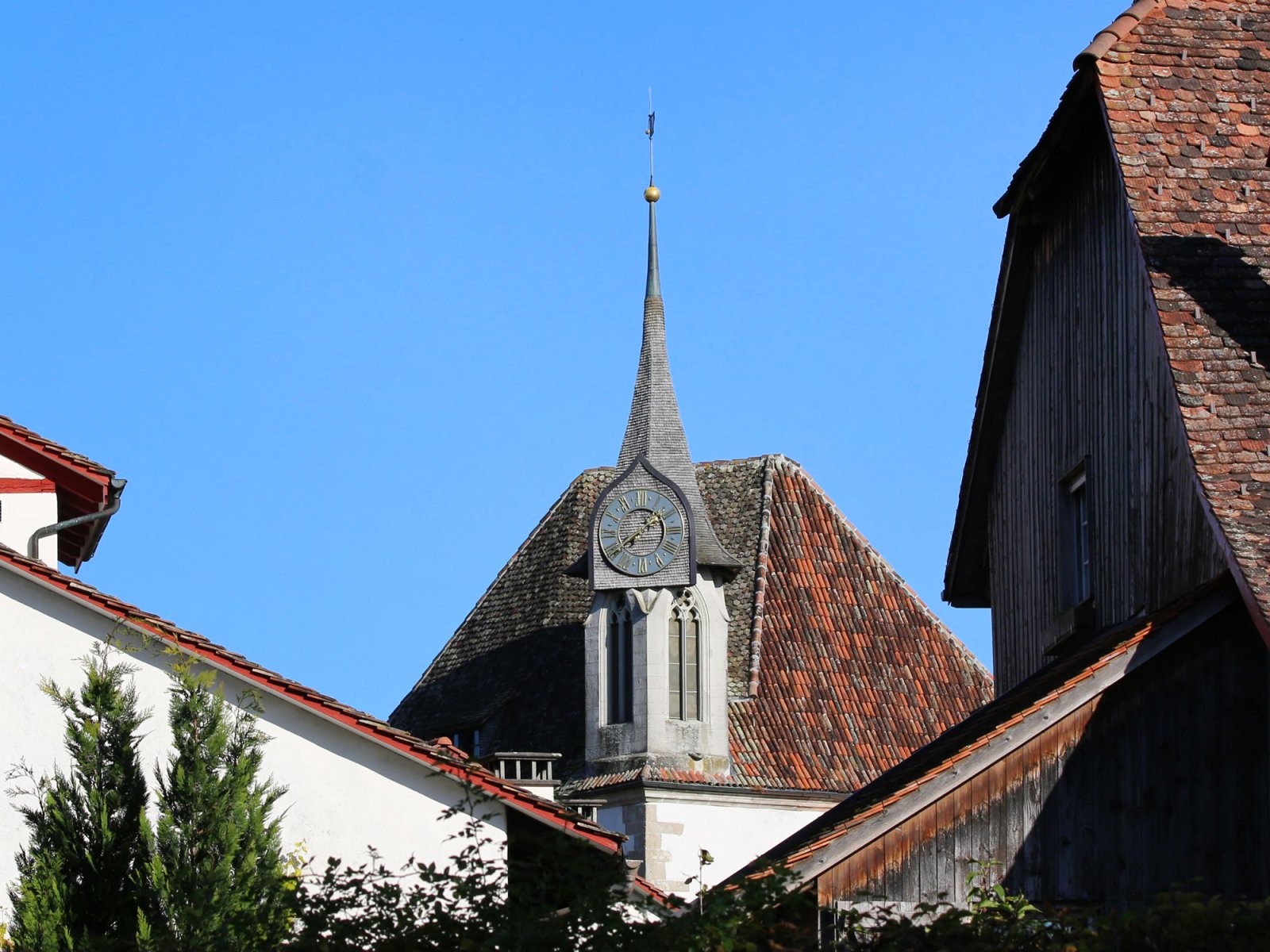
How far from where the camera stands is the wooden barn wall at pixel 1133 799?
514 inches

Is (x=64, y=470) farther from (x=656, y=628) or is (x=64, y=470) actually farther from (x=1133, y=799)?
(x=656, y=628)

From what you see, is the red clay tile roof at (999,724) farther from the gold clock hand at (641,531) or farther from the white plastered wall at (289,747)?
the gold clock hand at (641,531)

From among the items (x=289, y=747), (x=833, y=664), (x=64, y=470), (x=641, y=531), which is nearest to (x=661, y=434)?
(x=641, y=531)

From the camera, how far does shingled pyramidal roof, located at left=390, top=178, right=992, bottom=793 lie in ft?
136

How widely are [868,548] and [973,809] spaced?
32.0 m

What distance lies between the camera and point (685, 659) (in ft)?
136

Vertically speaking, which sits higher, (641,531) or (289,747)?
(641,531)

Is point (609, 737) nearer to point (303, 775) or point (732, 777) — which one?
point (732, 777)

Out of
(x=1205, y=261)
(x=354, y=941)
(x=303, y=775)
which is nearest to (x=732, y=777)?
(x=303, y=775)

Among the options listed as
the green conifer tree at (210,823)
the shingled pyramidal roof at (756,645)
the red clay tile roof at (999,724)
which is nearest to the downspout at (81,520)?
the green conifer tree at (210,823)

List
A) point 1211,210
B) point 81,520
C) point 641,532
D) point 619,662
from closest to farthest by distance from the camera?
point 1211,210 < point 81,520 < point 619,662 < point 641,532

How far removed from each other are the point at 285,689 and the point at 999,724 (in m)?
6.47

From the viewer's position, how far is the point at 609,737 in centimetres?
4144

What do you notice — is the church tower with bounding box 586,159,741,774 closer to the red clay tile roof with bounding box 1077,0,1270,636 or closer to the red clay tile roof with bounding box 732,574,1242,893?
the red clay tile roof with bounding box 1077,0,1270,636
